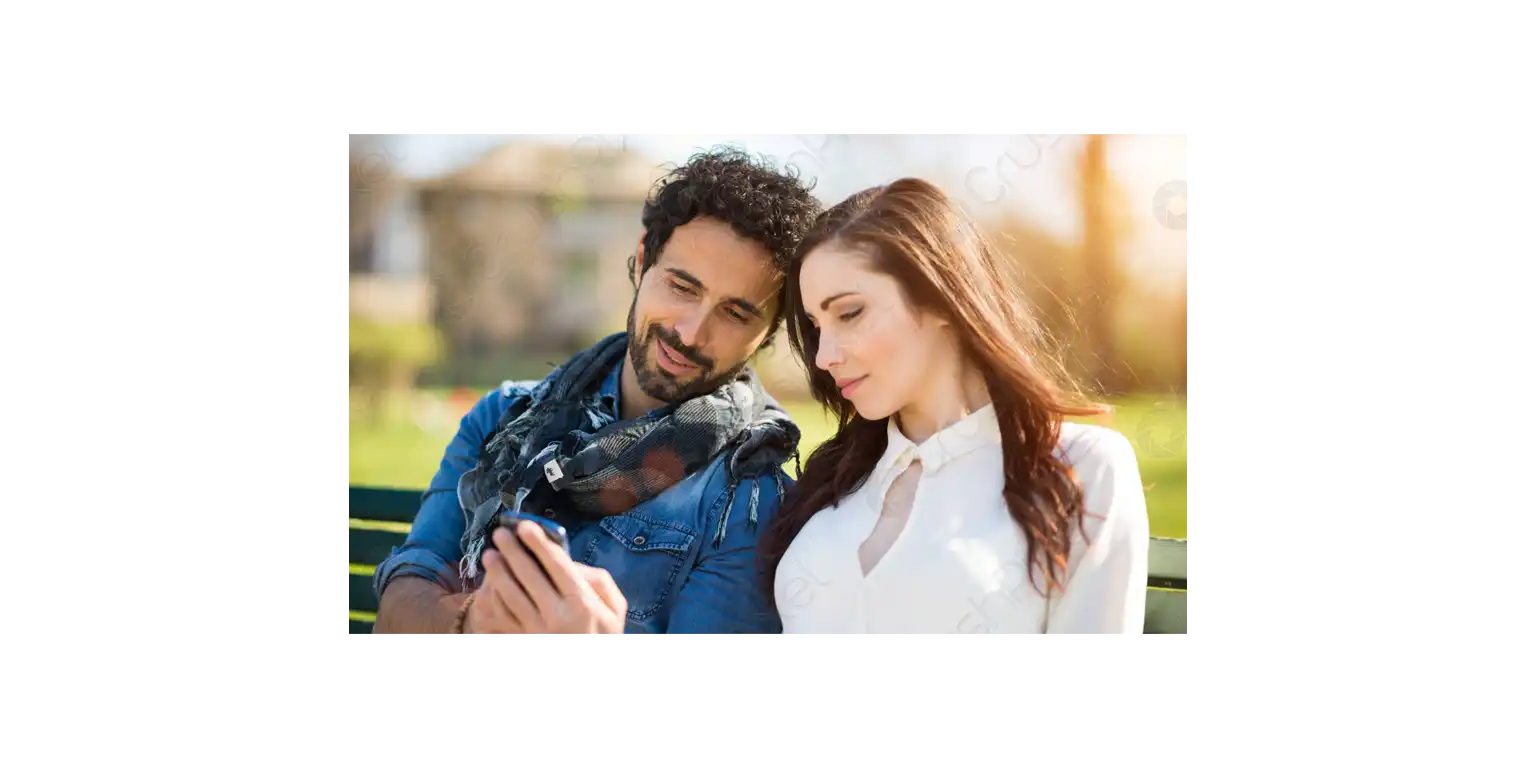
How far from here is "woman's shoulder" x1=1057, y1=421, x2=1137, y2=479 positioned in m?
3.21

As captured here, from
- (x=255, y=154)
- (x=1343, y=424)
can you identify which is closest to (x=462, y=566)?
(x=255, y=154)

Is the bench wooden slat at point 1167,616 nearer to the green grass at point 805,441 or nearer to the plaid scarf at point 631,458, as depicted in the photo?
the green grass at point 805,441

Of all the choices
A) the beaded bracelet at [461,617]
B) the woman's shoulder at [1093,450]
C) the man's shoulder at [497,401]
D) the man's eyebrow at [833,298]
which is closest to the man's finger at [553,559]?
the beaded bracelet at [461,617]

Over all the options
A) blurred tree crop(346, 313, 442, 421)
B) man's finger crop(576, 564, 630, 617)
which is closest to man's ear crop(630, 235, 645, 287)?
blurred tree crop(346, 313, 442, 421)

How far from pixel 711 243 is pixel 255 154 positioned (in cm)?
140

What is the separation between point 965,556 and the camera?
3230 mm

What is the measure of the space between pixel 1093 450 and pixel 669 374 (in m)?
1.21

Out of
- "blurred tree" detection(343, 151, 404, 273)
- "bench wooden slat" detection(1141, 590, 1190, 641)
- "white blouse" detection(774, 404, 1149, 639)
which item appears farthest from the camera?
"blurred tree" detection(343, 151, 404, 273)

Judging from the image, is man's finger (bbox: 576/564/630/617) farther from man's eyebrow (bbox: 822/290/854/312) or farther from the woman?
man's eyebrow (bbox: 822/290/854/312)

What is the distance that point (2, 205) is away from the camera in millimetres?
3482

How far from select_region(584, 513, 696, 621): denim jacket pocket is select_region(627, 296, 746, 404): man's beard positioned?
1.23ft

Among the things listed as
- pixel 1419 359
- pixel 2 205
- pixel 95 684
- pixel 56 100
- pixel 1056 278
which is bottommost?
pixel 95 684

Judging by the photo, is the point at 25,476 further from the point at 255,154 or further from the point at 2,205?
the point at 255,154

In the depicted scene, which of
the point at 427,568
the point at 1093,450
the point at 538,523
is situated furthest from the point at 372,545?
the point at 1093,450
